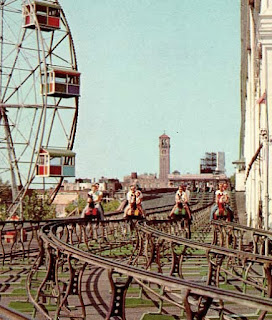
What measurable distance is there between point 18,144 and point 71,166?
12.6ft

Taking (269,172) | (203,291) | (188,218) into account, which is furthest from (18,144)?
(203,291)

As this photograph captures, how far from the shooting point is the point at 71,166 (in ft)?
150

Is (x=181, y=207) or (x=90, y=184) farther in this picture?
(x=90, y=184)

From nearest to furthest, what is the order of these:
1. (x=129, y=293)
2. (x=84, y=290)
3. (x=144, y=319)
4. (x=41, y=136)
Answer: (x=144, y=319), (x=129, y=293), (x=84, y=290), (x=41, y=136)

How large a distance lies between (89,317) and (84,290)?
85.9 inches

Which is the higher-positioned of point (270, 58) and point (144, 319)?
point (270, 58)

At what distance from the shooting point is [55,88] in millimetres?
43625

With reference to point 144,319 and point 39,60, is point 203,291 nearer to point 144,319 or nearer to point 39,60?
point 144,319

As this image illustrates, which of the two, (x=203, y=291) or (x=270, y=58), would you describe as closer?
(x=203, y=291)

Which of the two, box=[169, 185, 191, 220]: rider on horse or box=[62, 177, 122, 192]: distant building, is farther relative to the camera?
box=[62, 177, 122, 192]: distant building

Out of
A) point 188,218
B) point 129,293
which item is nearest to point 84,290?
point 129,293

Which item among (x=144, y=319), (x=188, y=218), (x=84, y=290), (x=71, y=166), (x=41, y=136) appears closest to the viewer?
(x=144, y=319)

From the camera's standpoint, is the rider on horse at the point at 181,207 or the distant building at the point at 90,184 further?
the distant building at the point at 90,184

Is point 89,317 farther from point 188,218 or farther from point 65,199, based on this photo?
point 65,199
